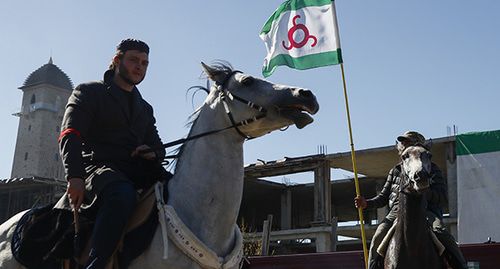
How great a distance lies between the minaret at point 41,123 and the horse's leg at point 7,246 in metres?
71.1

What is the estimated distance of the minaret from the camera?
2943 inches

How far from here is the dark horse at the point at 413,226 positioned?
22.9ft

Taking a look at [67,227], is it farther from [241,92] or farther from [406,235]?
[406,235]

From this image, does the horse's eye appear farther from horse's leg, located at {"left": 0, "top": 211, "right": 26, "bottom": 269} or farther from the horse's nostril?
horse's leg, located at {"left": 0, "top": 211, "right": 26, "bottom": 269}

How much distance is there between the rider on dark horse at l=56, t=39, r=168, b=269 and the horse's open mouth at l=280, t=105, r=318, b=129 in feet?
3.35

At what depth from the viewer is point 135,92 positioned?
4672 millimetres

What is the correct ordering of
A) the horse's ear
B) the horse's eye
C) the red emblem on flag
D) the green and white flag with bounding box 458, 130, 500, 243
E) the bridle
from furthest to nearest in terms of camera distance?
the green and white flag with bounding box 458, 130, 500, 243
the red emblem on flag
the horse's ear
the horse's eye
the bridle

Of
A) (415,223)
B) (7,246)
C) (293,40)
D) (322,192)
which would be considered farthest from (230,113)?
(322,192)

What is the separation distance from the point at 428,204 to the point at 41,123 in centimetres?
7457

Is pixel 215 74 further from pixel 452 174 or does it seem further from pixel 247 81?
pixel 452 174

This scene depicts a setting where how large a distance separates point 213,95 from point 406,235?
380 centimetres

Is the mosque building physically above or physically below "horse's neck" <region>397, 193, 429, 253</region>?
above

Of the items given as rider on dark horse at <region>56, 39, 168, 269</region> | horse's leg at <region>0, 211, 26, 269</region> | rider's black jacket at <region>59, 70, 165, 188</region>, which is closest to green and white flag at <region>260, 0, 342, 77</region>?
rider on dark horse at <region>56, 39, 168, 269</region>

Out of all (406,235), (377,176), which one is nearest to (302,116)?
(406,235)
